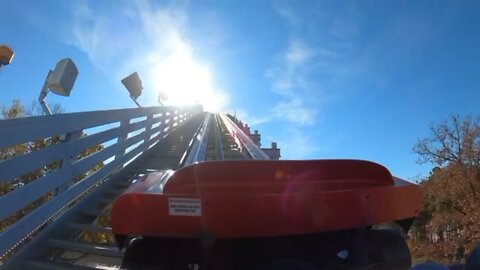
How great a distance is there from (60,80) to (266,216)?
457cm

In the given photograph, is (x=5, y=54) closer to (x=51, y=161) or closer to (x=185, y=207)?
(x=51, y=161)

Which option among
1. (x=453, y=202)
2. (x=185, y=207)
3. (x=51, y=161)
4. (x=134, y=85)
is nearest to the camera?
(x=185, y=207)

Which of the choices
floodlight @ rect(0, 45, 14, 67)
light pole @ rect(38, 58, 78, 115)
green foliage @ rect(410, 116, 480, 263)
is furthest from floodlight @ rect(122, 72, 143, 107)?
green foliage @ rect(410, 116, 480, 263)

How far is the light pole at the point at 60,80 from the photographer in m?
5.98

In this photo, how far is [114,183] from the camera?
7.49 metres

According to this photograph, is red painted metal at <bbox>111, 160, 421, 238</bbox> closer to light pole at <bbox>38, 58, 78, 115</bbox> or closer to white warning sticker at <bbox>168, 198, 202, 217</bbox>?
white warning sticker at <bbox>168, 198, 202, 217</bbox>

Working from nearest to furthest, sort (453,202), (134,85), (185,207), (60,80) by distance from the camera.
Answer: (185,207) → (60,80) → (134,85) → (453,202)

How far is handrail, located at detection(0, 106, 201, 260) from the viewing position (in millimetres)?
4008

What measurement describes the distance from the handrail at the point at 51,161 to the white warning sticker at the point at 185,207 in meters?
2.16

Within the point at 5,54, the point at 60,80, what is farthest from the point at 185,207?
the point at 60,80

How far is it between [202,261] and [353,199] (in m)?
0.82

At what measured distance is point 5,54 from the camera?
4.95 meters

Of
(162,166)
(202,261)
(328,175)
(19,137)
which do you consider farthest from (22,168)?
(162,166)

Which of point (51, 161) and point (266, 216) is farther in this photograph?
point (51, 161)
